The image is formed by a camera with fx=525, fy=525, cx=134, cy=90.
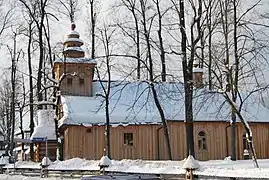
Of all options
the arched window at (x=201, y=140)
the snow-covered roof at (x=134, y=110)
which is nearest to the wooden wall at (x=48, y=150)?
the snow-covered roof at (x=134, y=110)

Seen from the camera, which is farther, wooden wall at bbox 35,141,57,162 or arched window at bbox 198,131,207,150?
wooden wall at bbox 35,141,57,162

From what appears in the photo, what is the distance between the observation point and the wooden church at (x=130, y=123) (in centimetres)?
4066

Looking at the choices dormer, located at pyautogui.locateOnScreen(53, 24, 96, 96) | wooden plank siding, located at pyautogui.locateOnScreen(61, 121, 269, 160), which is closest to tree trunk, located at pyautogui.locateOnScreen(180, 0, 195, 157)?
wooden plank siding, located at pyautogui.locateOnScreen(61, 121, 269, 160)

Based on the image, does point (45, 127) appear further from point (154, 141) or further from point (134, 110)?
point (154, 141)

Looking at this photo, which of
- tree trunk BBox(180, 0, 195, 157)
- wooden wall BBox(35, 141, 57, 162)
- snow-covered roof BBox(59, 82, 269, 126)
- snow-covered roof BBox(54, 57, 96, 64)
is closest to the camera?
tree trunk BBox(180, 0, 195, 157)

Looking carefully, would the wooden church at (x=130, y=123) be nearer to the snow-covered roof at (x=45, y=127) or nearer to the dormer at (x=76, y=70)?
the dormer at (x=76, y=70)

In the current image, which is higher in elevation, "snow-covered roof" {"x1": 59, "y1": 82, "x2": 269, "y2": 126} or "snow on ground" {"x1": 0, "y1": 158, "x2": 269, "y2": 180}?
"snow-covered roof" {"x1": 59, "y1": 82, "x2": 269, "y2": 126}

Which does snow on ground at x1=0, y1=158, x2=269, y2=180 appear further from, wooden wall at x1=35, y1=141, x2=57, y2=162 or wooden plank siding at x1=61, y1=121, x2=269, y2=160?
wooden wall at x1=35, y1=141, x2=57, y2=162

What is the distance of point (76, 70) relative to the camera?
4484cm

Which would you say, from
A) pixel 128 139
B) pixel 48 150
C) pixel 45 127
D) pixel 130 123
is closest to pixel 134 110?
pixel 130 123

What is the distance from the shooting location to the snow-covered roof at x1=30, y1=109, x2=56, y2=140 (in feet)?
141

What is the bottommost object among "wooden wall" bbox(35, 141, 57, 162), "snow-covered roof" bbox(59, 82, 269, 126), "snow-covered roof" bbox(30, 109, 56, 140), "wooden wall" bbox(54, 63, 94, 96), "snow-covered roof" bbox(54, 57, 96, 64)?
"wooden wall" bbox(35, 141, 57, 162)

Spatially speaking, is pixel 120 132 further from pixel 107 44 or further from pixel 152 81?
pixel 152 81

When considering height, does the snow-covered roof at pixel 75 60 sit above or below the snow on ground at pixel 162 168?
above
